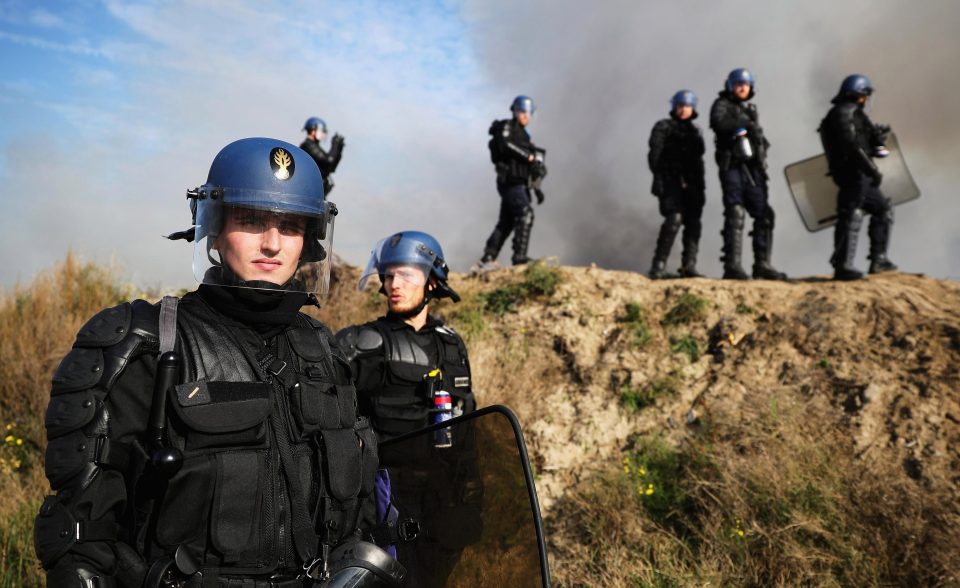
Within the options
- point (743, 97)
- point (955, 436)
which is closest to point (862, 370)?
point (955, 436)

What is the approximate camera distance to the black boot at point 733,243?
7.71 meters

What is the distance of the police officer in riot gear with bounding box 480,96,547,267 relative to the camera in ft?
28.7

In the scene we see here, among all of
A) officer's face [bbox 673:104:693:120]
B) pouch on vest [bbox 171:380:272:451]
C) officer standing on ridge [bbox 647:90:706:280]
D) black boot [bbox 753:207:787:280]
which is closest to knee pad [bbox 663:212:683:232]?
officer standing on ridge [bbox 647:90:706:280]

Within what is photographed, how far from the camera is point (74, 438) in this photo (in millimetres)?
1434

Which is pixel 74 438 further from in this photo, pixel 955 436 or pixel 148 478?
pixel 955 436

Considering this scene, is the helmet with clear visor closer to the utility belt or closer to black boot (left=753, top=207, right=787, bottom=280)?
the utility belt

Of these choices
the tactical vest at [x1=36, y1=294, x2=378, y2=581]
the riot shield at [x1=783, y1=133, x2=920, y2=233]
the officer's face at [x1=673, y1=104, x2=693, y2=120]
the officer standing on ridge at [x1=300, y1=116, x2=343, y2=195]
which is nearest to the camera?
the tactical vest at [x1=36, y1=294, x2=378, y2=581]

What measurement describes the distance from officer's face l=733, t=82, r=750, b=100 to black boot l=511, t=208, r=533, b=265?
273 centimetres

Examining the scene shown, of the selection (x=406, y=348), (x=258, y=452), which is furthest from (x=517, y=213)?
(x=258, y=452)

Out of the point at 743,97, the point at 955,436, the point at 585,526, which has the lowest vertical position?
the point at 585,526

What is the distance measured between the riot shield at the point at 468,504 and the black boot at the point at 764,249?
657cm

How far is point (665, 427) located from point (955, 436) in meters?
2.12

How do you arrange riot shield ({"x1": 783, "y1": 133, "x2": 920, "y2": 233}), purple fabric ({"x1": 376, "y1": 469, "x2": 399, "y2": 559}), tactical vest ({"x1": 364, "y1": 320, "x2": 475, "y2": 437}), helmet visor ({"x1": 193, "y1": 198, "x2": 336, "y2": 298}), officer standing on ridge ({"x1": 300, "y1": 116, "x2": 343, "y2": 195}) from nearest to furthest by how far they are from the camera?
1. helmet visor ({"x1": 193, "y1": 198, "x2": 336, "y2": 298})
2. purple fabric ({"x1": 376, "y1": 469, "x2": 399, "y2": 559})
3. tactical vest ({"x1": 364, "y1": 320, "x2": 475, "y2": 437})
4. riot shield ({"x1": 783, "y1": 133, "x2": 920, "y2": 233})
5. officer standing on ridge ({"x1": 300, "y1": 116, "x2": 343, "y2": 195})

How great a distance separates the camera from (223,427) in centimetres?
154
